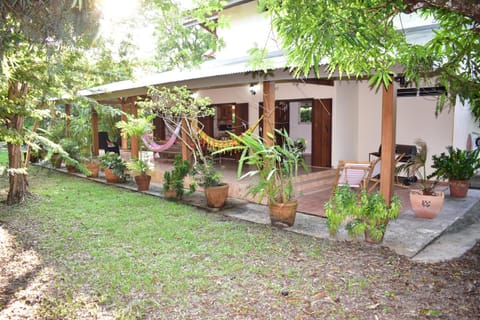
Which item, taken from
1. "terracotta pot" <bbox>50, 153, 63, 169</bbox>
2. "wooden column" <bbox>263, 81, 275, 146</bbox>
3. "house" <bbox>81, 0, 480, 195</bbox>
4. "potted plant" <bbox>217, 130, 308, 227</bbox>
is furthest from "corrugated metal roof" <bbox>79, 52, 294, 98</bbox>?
"terracotta pot" <bbox>50, 153, 63, 169</bbox>

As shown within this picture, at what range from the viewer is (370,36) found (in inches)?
81.7

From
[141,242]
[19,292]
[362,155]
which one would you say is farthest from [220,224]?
[362,155]

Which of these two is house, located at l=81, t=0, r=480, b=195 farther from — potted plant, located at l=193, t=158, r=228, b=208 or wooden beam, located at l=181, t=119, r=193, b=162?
potted plant, located at l=193, t=158, r=228, b=208

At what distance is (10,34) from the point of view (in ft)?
9.18

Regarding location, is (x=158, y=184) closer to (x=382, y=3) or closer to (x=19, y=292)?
(x=19, y=292)

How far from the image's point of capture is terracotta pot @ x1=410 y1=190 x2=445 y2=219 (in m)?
5.07

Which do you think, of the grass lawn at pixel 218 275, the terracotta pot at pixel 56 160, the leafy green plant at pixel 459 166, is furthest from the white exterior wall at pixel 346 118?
the terracotta pot at pixel 56 160

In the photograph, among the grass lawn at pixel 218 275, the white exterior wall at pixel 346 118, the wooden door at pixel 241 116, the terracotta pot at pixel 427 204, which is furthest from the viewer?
the wooden door at pixel 241 116

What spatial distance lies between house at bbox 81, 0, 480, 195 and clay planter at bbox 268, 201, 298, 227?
5.83ft

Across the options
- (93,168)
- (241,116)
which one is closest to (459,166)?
(241,116)

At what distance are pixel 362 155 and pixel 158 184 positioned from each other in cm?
523

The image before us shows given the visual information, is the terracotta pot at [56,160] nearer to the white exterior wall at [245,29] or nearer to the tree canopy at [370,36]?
the white exterior wall at [245,29]

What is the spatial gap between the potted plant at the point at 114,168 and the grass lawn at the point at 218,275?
327cm

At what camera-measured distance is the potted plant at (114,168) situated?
8.59 metres
